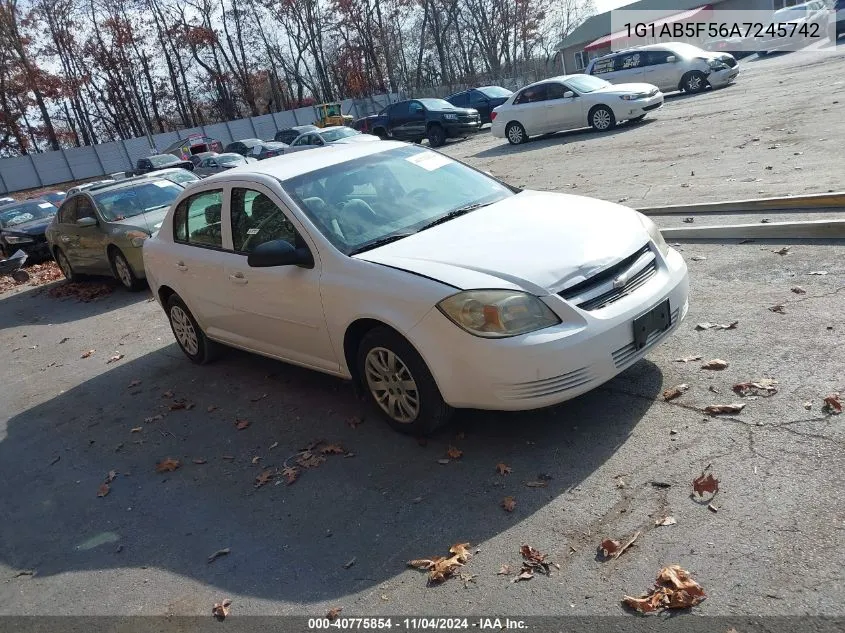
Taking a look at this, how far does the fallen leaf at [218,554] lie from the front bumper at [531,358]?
144 centimetres

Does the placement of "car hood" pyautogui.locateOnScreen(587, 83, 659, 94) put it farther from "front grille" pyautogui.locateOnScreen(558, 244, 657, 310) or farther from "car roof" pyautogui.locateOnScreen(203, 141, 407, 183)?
"front grille" pyautogui.locateOnScreen(558, 244, 657, 310)

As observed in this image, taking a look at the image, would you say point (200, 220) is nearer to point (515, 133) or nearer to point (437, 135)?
point (515, 133)

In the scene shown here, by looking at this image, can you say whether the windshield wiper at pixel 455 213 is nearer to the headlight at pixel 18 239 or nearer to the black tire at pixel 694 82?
the headlight at pixel 18 239

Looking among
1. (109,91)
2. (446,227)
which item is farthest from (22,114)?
(446,227)

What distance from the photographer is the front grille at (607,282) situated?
416 cm

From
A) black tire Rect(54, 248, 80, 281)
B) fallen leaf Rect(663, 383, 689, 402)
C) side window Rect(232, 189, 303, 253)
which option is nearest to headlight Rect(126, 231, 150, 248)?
black tire Rect(54, 248, 80, 281)

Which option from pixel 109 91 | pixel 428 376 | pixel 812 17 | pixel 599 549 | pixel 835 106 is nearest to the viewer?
pixel 599 549

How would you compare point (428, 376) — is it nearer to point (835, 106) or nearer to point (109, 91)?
point (835, 106)

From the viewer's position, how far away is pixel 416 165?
19.0 ft

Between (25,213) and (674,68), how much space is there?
64.2 ft

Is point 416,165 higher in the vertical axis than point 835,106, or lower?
higher

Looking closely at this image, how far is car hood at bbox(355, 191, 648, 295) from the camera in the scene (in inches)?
164

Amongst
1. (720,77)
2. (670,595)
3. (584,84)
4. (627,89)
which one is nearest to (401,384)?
(670,595)

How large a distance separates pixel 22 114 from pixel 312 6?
965 inches
